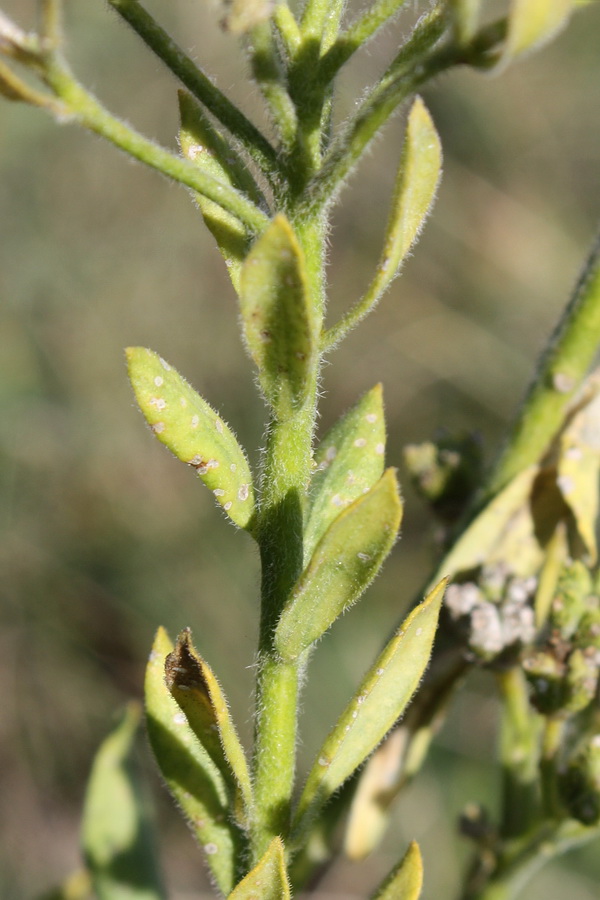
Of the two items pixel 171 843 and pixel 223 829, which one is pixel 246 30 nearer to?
pixel 223 829

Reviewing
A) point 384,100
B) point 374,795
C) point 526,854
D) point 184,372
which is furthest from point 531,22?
point 184,372

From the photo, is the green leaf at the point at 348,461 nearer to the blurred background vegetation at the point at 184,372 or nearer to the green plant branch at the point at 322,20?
the green plant branch at the point at 322,20

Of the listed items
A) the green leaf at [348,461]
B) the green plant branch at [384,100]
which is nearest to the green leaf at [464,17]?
the green plant branch at [384,100]

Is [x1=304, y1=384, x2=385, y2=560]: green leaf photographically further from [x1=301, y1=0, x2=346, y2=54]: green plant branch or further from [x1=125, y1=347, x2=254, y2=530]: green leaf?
[x1=301, y1=0, x2=346, y2=54]: green plant branch

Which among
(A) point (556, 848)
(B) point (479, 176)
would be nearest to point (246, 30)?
(A) point (556, 848)

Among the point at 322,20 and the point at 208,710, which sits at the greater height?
the point at 322,20

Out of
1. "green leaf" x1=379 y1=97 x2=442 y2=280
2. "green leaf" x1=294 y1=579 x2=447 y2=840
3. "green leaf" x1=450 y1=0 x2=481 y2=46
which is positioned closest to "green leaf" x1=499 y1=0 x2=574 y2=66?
"green leaf" x1=450 y1=0 x2=481 y2=46

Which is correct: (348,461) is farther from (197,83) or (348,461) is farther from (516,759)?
(516,759)
